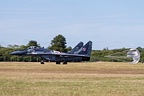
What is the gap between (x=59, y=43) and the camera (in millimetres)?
136125

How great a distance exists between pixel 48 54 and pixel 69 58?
3851 millimetres

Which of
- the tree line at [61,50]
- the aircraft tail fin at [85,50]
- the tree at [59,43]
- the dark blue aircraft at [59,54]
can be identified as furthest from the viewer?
the tree at [59,43]

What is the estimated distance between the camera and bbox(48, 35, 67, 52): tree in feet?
445

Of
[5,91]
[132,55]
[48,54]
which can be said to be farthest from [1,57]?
[5,91]

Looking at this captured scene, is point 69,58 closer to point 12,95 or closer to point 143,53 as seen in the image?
point 143,53

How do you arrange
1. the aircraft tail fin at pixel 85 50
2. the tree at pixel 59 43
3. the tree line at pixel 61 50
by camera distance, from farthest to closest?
the tree at pixel 59 43, the tree line at pixel 61 50, the aircraft tail fin at pixel 85 50

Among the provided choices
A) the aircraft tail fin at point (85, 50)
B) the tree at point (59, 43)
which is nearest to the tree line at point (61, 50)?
the tree at point (59, 43)

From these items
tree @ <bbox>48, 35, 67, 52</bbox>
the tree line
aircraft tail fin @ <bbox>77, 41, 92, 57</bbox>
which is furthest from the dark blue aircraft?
tree @ <bbox>48, 35, 67, 52</bbox>

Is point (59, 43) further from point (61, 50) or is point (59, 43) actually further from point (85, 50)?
point (85, 50)

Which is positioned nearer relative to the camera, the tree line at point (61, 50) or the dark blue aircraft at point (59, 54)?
the dark blue aircraft at point (59, 54)

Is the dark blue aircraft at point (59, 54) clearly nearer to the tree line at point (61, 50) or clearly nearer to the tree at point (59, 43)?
the tree line at point (61, 50)

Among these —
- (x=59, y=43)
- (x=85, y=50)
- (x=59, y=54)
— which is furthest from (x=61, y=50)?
(x=59, y=54)

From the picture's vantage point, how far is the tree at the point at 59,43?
13550 centimetres

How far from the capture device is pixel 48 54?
79.5 m
